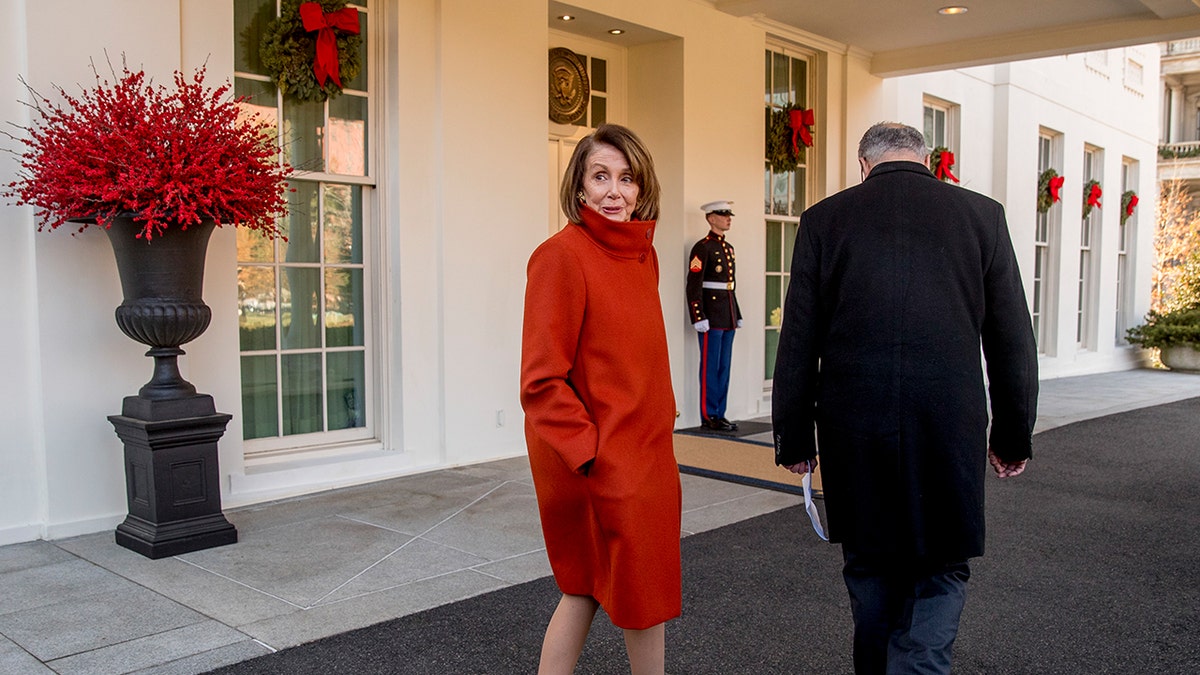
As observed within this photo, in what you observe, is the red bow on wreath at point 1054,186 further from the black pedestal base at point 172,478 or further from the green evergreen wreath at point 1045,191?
the black pedestal base at point 172,478

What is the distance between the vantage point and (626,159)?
2.28 meters

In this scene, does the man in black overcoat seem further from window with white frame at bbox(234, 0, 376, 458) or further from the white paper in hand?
window with white frame at bbox(234, 0, 376, 458)

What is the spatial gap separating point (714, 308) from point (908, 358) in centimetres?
566

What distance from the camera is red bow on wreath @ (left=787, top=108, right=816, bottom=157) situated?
30.2 feet

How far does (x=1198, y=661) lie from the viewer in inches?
125

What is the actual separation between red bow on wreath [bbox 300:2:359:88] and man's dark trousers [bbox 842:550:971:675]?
438cm

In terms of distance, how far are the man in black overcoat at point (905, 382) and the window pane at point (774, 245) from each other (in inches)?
277

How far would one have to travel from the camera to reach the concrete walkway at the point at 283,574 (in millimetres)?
3260

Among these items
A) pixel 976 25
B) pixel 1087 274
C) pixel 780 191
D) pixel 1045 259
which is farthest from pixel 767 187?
pixel 1087 274

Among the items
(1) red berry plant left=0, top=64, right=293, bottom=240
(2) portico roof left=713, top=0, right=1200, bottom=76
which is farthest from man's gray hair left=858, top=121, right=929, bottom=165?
(2) portico roof left=713, top=0, right=1200, bottom=76

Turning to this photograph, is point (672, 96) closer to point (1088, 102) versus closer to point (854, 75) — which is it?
point (854, 75)

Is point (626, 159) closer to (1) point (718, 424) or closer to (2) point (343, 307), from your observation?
(2) point (343, 307)

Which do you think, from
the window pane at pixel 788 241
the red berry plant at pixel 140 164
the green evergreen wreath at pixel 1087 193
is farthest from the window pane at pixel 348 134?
the green evergreen wreath at pixel 1087 193

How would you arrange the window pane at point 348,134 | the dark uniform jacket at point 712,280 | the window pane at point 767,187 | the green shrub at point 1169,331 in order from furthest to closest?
the green shrub at point 1169,331 < the window pane at point 767,187 < the dark uniform jacket at point 712,280 < the window pane at point 348,134
